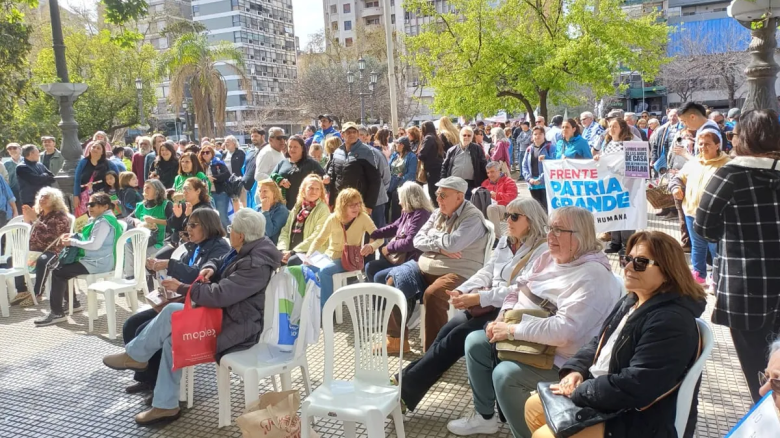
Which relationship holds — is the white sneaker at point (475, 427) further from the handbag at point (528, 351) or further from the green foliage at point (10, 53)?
the green foliage at point (10, 53)

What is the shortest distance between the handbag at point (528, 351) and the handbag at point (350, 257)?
2.58m

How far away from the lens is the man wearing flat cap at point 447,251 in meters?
4.51

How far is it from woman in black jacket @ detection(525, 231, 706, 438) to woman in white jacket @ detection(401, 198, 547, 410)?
3.67 feet

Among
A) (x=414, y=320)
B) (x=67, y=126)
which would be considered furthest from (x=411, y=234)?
(x=67, y=126)

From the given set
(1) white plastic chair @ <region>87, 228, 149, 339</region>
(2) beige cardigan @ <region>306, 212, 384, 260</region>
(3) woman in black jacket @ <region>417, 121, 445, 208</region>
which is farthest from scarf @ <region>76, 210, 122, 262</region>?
(3) woman in black jacket @ <region>417, 121, 445, 208</region>

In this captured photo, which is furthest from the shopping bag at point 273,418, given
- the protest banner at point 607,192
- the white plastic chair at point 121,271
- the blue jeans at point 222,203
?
the blue jeans at point 222,203

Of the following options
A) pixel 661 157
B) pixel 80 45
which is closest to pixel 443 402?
pixel 661 157

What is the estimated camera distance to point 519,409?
3.06 m

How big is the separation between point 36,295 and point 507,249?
585 centimetres

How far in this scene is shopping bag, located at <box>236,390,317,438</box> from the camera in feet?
10.1

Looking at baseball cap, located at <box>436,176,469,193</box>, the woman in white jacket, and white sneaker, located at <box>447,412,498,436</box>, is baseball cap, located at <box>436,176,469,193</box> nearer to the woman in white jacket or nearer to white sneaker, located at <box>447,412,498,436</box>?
the woman in white jacket

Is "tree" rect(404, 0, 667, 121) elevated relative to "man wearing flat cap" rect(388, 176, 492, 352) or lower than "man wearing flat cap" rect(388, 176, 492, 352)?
elevated

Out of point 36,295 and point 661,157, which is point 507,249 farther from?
point 661,157

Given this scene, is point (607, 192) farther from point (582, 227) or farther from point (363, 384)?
point (363, 384)
